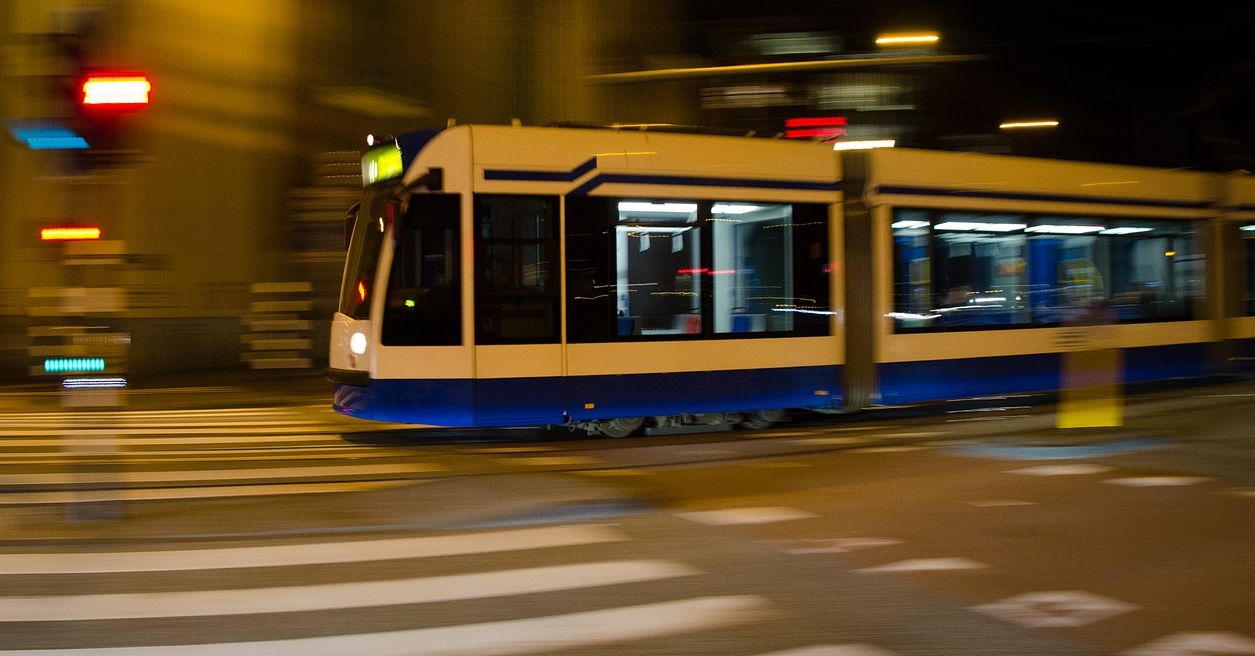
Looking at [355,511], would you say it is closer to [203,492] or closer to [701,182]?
[203,492]

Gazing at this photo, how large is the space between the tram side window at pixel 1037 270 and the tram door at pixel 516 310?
14.5ft

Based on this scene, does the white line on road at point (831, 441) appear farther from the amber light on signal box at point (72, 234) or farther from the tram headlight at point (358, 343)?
the amber light on signal box at point (72, 234)

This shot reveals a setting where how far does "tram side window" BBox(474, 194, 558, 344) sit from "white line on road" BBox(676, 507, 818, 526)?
3470 mm

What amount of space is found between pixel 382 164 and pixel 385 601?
21.1 ft

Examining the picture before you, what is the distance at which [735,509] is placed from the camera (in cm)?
802

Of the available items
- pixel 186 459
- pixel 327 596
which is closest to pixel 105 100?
pixel 327 596

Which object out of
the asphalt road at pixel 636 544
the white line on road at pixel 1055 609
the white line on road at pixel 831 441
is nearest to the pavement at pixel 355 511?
the asphalt road at pixel 636 544

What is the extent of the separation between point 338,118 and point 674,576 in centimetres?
1957

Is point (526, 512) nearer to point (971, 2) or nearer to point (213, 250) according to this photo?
point (213, 250)

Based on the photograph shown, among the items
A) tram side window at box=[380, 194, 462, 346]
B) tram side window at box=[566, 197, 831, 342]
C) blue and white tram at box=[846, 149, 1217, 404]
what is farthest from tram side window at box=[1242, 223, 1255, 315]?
tram side window at box=[380, 194, 462, 346]

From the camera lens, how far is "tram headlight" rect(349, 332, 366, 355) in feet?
34.9

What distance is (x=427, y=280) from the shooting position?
34.2ft

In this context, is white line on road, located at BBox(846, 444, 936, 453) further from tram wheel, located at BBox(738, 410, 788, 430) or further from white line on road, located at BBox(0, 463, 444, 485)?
white line on road, located at BBox(0, 463, 444, 485)

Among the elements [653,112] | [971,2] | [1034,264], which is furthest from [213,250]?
[971,2]
